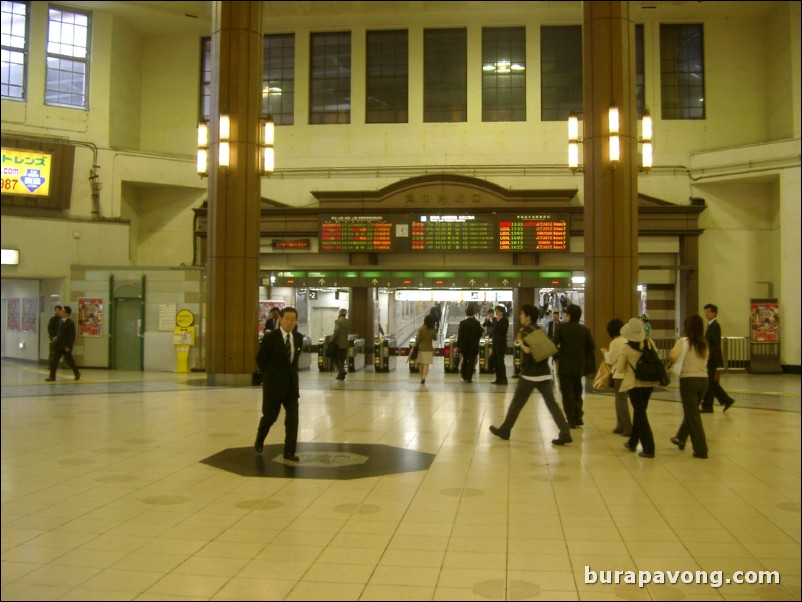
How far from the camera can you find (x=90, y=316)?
18.3m

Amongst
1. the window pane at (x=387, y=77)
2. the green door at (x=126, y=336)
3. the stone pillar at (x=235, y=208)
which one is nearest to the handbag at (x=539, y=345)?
the stone pillar at (x=235, y=208)

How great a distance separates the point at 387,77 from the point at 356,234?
204 inches

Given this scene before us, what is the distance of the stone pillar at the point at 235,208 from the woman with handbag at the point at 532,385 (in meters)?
7.15

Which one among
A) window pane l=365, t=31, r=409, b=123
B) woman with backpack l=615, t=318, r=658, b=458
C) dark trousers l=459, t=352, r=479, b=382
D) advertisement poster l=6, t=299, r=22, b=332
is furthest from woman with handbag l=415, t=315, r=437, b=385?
advertisement poster l=6, t=299, r=22, b=332

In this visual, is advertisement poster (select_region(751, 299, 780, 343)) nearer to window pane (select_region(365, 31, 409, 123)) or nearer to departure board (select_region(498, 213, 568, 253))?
departure board (select_region(498, 213, 568, 253))

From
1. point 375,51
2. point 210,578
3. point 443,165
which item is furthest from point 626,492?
point 375,51

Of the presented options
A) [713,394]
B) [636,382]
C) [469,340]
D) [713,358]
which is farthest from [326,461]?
[469,340]

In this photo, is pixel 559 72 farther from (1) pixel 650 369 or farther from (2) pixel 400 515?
(2) pixel 400 515

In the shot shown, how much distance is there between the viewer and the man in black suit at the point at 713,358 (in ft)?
32.9

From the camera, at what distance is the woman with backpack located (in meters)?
7.69

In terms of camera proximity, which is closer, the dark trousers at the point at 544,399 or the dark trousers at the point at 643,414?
the dark trousers at the point at 643,414

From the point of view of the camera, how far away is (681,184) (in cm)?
2039

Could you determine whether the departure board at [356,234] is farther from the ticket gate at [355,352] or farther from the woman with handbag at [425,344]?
the woman with handbag at [425,344]

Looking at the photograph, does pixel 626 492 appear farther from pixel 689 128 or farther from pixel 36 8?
pixel 689 128
